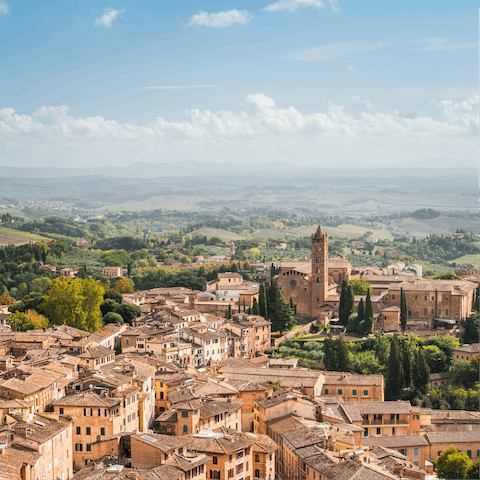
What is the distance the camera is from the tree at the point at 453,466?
81.6ft

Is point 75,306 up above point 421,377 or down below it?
above

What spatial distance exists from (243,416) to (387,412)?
20.0ft

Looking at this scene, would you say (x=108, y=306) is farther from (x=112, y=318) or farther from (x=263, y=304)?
(x=263, y=304)

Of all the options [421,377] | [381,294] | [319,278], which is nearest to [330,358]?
[421,377]

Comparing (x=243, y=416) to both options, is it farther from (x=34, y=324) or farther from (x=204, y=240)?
(x=204, y=240)

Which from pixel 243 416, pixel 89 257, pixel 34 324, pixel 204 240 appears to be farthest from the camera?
pixel 204 240

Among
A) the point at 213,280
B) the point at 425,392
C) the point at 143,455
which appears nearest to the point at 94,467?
the point at 143,455

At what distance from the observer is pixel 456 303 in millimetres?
43625

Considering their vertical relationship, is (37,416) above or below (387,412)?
above

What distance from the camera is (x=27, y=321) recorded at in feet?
132

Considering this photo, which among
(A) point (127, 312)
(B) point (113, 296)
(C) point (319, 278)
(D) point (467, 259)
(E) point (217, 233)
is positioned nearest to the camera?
(A) point (127, 312)

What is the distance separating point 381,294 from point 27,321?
69.9ft

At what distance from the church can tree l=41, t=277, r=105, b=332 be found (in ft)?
43.3

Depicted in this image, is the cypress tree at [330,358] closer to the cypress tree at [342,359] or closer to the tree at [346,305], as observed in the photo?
the cypress tree at [342,359]
